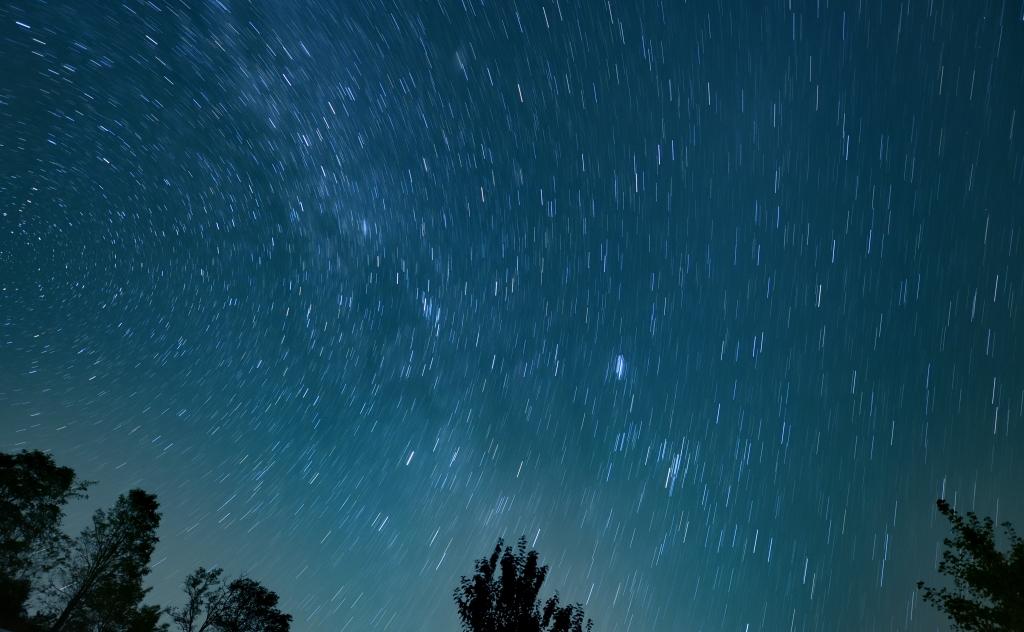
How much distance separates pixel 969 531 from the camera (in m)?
14.1

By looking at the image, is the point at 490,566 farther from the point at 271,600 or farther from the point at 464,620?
the point at 271,600

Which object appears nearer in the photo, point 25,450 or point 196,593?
point 25,450

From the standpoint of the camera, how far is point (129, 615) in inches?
773

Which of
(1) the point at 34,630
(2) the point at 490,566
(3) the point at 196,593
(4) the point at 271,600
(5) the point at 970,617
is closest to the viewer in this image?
(5) the point at 970,617

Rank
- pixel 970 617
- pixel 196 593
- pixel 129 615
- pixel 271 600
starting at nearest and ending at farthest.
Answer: pixel 970 617, pixel 129 615, pixel 196 593, pixel 271 600

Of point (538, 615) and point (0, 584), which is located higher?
point (538, 615)

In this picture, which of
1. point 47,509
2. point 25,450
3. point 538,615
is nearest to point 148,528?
point 47,509

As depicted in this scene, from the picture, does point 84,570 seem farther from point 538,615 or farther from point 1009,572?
point 1009,572

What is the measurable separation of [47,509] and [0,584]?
271 centimetres

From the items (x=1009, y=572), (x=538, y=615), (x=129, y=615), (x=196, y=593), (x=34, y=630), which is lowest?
(x=34, y=630)

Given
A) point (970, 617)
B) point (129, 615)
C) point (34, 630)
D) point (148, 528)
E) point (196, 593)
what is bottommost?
point (34, 630)

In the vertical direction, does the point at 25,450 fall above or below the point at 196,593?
above

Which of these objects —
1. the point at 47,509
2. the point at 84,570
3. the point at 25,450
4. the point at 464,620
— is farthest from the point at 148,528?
the point at 464,620

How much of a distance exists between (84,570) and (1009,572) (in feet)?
101
